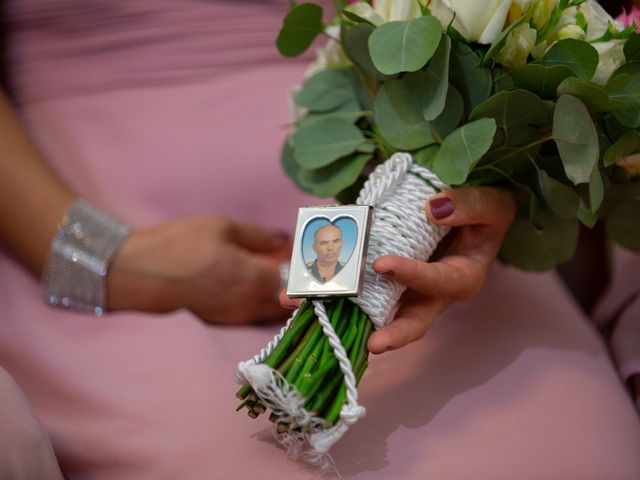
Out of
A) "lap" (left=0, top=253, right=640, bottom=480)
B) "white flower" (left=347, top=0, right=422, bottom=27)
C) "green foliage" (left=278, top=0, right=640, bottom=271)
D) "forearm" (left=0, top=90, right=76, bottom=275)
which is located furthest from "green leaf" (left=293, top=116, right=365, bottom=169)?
"forearm" (left=0, top=90, right=76, bottom=275)

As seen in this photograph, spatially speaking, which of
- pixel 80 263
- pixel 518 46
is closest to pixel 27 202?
pixel 80 263

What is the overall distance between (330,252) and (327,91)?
245 millimetres

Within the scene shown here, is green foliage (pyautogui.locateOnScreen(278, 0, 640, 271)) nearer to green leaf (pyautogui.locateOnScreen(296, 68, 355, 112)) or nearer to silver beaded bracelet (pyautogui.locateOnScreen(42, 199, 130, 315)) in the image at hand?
green leaf (pyautogui.locateOnScreen(296, 68, 355, 112))

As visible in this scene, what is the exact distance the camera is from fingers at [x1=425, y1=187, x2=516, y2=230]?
2.28 ft

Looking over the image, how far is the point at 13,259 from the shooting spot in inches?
38.0

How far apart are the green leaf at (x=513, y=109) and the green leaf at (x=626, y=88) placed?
0.06m

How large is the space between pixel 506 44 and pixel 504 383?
0.33 meters

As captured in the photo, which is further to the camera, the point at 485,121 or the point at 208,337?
the point at 208,337

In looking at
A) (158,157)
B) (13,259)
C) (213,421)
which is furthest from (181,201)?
(213,421)

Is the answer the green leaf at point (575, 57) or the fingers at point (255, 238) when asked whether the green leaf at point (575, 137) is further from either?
the fingers at point (255, 238)

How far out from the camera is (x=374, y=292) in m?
0.66

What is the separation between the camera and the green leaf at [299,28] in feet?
2.55

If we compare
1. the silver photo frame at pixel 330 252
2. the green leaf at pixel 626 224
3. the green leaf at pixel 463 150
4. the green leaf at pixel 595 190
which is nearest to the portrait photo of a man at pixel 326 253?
the silver photo frame at pixel 330 252

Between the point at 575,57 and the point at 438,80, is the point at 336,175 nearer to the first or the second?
the point at 438,80
